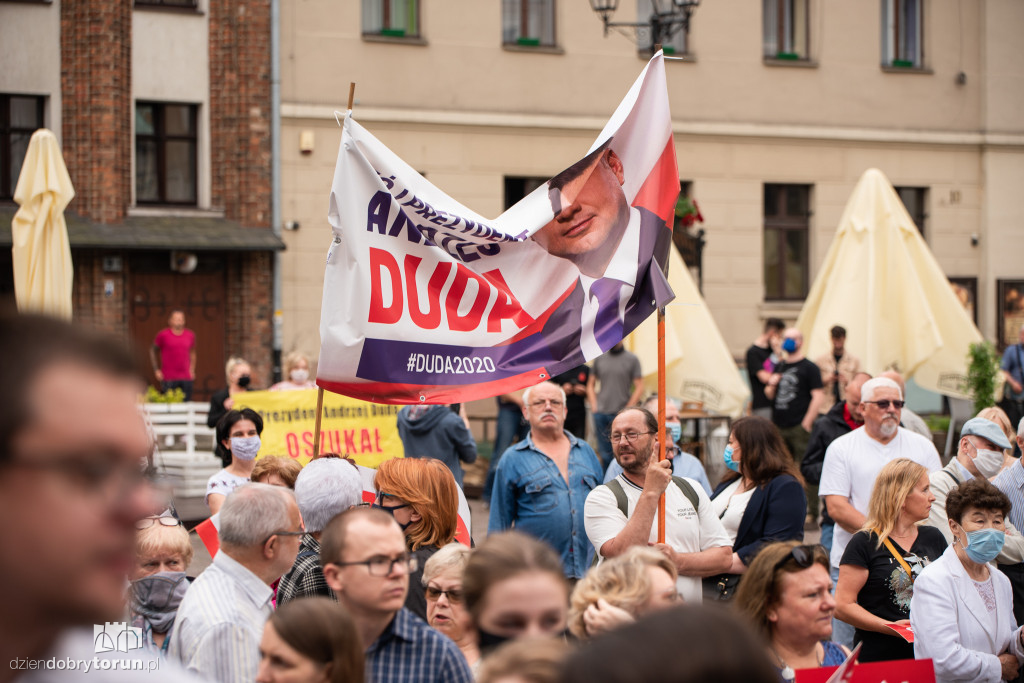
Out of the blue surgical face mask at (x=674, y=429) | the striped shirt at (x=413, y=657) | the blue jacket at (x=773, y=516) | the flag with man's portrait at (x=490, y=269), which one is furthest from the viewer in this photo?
the blue surgical face mask at (x=674, y=429)

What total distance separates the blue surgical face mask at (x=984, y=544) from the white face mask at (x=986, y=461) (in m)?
1.88

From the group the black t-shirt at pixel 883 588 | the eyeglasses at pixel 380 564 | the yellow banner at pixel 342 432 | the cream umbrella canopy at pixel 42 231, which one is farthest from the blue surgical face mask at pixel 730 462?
the cream umbrella canopy at pixel 42 231

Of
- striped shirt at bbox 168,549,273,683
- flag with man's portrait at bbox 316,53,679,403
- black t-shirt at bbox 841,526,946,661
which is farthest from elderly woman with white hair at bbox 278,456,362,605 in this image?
black t-shirt at bbox 841,526,946,661

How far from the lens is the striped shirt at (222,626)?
3.42m

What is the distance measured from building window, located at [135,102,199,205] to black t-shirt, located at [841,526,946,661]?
661 inches

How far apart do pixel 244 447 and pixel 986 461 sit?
4.49m

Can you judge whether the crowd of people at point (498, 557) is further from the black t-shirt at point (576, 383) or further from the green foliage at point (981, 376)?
the green foliage at point (981, 376)

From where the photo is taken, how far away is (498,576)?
10.4 ft

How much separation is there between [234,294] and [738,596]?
16.7 meters

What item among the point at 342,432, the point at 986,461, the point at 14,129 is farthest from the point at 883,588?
the point at 14,129

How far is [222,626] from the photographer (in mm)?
3469

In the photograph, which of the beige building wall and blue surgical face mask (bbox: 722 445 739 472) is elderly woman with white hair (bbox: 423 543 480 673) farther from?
the beige building wall

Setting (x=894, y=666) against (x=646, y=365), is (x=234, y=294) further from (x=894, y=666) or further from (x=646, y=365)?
(x=894, y=666)

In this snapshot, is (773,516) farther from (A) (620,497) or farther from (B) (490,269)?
(B) (490,269)
